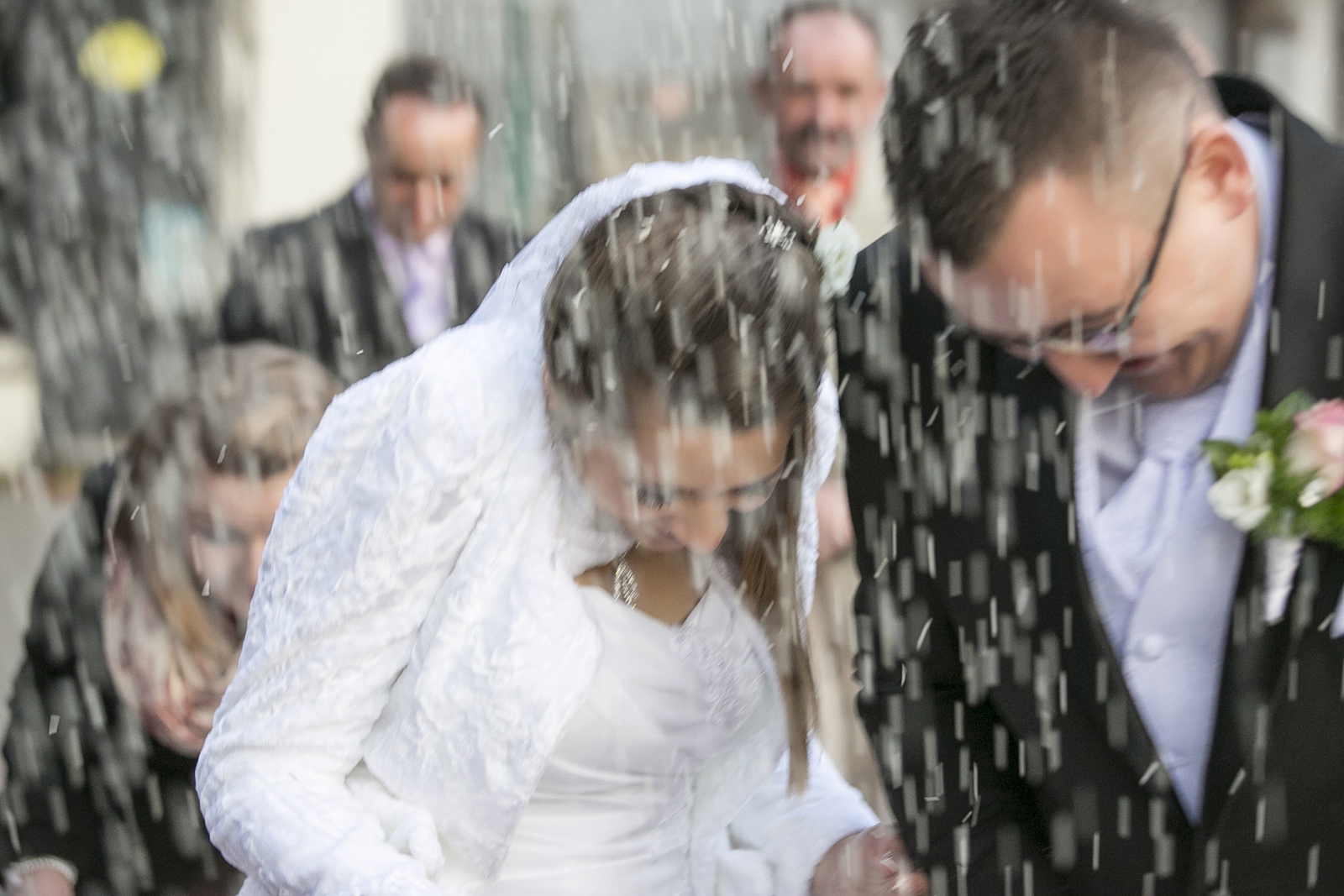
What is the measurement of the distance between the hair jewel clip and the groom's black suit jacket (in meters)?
0.44

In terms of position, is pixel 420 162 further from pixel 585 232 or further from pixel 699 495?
pixel 699 495

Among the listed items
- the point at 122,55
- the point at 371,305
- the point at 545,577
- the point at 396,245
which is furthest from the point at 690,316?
the point at 122,55

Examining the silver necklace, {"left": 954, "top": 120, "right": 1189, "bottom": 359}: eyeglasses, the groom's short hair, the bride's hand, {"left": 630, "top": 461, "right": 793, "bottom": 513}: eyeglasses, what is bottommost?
the bride's hand

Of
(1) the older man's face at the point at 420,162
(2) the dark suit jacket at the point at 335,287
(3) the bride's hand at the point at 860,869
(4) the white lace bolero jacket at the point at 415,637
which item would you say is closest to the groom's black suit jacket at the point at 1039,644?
(3) the bride's hand at the point at 860,869

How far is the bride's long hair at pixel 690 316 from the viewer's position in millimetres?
1788

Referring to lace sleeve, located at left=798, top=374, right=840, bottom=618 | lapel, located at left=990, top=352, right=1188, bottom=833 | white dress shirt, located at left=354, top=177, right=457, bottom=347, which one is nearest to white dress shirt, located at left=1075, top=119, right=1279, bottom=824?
lapel, located at left=990, top=352, right=1188, bottom=833

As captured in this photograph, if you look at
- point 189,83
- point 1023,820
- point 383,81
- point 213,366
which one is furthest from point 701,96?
point 1023,820

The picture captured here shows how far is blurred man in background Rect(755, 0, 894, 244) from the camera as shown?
3580mm

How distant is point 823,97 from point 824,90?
0.07 ft

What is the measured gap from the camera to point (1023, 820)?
92.5 inches

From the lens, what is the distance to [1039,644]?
2.16 meters

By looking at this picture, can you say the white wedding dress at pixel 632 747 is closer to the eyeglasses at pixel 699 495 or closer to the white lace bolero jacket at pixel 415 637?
the white lace bolero jacket at pixel 415 637

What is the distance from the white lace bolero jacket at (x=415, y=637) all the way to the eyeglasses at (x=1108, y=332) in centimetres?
59

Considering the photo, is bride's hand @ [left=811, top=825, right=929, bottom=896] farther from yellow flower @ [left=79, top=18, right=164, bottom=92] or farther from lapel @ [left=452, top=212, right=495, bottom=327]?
yellow flower @ [left=79, top=18, right=164, bottom=92]
